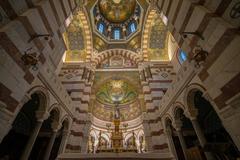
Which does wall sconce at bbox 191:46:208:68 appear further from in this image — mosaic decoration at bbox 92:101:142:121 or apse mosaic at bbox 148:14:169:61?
mosaic decoration at bbox 92:101:142:121

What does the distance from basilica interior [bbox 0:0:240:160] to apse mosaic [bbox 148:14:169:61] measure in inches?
4.4

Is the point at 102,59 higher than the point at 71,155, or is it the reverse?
the point at 102,59

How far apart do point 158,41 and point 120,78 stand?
617 centimetres

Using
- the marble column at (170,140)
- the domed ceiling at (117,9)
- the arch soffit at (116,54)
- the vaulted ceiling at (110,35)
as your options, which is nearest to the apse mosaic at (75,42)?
the vaulted ceiling at (110,35)

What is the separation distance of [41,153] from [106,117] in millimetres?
8852

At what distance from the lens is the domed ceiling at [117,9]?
1791 centimetres

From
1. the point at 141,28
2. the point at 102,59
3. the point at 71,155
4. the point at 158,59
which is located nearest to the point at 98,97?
the point at 102,59

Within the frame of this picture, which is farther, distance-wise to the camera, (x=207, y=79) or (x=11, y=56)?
(x=207, y=79)

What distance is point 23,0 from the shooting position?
4770mm

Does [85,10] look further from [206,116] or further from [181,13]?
[206,116]

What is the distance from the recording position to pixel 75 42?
600 inches

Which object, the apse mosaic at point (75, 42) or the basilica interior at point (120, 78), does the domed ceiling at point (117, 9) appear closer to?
the basilica interior at point (120, 78)

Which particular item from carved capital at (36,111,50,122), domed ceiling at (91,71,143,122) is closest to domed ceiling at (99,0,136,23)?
domed ceiling at (91,71,143,122)

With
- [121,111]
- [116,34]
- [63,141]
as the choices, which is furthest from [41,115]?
[116,34]
